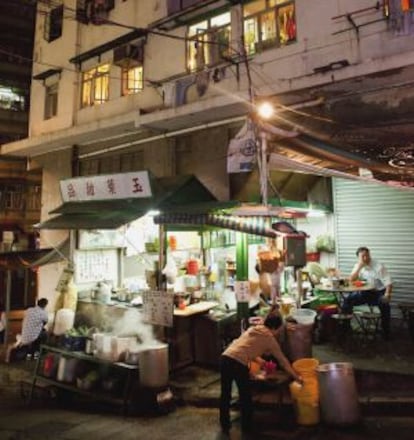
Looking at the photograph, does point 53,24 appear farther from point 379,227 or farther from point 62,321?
point 379,227

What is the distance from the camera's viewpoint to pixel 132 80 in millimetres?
14602

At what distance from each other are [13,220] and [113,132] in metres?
20.7

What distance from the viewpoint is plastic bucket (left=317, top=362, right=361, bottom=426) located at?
7.05 metres

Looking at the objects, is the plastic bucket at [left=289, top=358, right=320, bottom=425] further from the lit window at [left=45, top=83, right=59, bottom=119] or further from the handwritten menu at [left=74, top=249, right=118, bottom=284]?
the lit window at [left=45, top=83, right=59, bottom=119]

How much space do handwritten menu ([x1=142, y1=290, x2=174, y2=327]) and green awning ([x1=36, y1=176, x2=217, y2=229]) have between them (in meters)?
1.84

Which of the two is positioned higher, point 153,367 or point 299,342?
point 299,342

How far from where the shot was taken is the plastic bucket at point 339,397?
23.1ft

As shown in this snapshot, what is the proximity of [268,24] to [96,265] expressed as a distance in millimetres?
9195

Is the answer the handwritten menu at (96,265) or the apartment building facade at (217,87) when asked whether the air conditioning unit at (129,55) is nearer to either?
the apartment building facade at (217,87)

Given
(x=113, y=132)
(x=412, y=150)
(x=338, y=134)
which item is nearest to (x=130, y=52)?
(x=113, y=132)

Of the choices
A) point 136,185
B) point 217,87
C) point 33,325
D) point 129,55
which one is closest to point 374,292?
point 136,185

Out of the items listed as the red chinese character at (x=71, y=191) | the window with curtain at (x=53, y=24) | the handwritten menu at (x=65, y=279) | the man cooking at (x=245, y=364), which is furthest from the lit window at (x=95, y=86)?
the man cooking at (x=245, y=364)

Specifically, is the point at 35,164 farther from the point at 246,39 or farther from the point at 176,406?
the point at 176,406

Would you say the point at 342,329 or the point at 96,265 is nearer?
the point at 342,329
